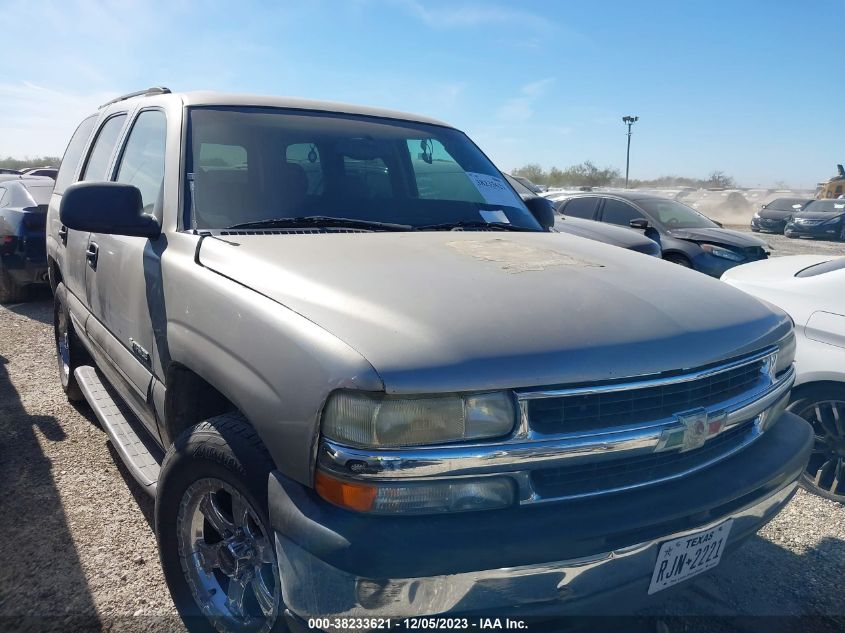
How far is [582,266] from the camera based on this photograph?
2410 mm

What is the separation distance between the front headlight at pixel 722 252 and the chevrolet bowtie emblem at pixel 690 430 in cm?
834

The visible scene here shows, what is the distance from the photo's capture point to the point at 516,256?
2.46 metres

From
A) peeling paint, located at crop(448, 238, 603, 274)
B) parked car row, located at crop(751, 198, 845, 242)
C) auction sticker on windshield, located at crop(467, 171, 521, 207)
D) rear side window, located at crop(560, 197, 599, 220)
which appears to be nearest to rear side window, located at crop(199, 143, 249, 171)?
peeling paint, located at crop(448, 238, 603, 274)

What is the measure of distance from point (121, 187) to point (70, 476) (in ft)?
6.70

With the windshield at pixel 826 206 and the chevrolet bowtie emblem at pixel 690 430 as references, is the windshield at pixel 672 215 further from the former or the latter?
the windshield at pixel 826 206

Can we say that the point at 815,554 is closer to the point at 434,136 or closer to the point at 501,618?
the point at 501,618

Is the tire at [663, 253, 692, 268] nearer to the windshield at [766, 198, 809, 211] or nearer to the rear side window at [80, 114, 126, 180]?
the rear side window at [80, 114, 126, 180]

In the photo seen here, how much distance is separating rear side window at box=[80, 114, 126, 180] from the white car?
4003 mm

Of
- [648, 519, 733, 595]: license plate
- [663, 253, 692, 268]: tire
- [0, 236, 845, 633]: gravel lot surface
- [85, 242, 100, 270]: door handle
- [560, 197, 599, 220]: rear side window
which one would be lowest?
[0, 236, 845, 633]: gravel lot surface

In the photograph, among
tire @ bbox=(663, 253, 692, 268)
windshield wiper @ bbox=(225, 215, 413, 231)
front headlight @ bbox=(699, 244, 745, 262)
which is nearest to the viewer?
windshield wiper @ bbox=(225, 215, 413, 231)

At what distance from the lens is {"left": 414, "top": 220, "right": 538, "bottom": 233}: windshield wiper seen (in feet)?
9.56

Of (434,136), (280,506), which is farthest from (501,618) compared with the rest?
(434,136)

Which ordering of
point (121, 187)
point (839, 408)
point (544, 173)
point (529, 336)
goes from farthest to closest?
point (544, 173) < point (839, 408) < point (121, 187) < point (529, 336)

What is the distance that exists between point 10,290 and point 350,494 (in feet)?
27.6
